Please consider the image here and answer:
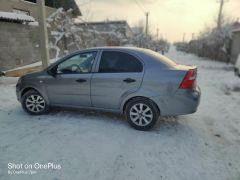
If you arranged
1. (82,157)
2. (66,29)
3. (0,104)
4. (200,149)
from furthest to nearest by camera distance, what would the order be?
1. (66,29)
2. (0,104)
3. (200,149)
4. (82,157)

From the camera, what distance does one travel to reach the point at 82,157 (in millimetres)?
3162

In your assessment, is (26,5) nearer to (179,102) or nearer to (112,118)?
(112,118)

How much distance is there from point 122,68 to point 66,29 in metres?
10.1

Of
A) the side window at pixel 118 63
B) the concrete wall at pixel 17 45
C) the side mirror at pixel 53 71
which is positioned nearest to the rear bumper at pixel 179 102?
the side window at pixel 118 63

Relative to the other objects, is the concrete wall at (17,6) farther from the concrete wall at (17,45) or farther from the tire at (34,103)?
the tire at (34,103)

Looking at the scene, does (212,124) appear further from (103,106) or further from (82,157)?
(82,157)

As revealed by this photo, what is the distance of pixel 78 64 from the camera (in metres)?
4.52

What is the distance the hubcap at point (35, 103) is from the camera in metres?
4.80

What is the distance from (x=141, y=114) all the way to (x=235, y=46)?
18.7 meters

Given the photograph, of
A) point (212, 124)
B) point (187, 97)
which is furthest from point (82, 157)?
point (212, 124)

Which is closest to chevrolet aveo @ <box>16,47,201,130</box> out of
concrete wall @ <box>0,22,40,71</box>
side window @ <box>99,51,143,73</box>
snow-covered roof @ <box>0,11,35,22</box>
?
side window @ <box>99,51,143,73</box>

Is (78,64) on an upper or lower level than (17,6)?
lower

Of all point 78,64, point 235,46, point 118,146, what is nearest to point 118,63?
point 78,64

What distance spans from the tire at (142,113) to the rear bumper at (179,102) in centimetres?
14
